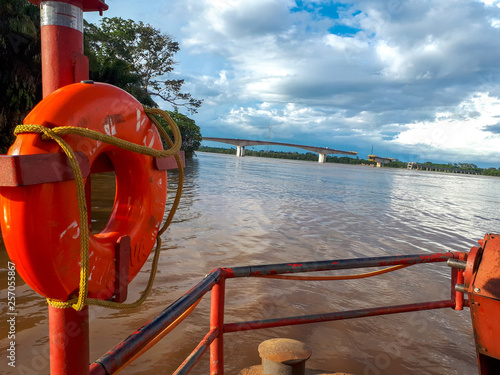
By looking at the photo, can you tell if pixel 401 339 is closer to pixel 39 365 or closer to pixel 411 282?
pixel 411 282

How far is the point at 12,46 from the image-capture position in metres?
12.4

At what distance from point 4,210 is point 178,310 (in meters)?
0.59

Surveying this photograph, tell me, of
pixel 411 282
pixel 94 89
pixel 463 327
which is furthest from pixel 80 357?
pixel 411 282

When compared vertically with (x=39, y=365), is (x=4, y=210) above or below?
above

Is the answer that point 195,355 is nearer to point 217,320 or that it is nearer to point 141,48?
point 217,320

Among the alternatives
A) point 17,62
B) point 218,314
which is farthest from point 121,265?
point 17,62

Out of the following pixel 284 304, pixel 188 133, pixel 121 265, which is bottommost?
pixel 284 304

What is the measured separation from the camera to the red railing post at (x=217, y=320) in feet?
5.30

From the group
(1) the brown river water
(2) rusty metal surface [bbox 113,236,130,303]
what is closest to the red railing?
(2) rusty metal surface [bbox 113,236,130,303]

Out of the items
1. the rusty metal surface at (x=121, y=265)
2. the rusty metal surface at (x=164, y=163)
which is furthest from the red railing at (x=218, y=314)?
the rusty metal surface at (x=164, y=163)

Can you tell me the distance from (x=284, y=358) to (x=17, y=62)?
47.8 ft

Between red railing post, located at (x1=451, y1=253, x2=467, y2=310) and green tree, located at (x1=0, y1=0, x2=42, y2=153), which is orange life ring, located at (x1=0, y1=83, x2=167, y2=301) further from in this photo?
green tree, located at (x1=0, y1=0, x2=42, y2=153)

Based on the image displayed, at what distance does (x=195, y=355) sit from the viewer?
1407 millimetres

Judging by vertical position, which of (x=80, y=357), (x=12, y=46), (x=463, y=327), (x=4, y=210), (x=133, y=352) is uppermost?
(x=12, y=46)
